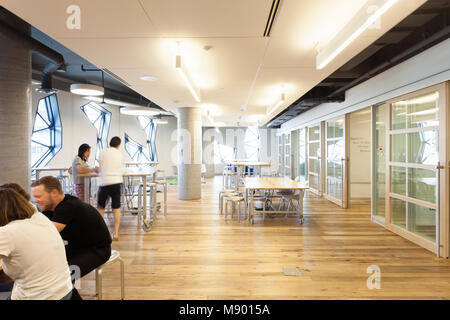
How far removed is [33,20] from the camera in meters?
2.55

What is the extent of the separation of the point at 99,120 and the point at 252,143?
8.95 metres

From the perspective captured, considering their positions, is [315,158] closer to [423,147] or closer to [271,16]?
[423,147]

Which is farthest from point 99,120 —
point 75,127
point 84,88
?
point 84,88

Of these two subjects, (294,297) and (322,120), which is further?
(322,120)

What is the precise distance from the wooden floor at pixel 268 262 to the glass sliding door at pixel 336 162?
5.17 ft

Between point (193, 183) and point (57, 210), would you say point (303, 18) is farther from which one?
point (193, 183)

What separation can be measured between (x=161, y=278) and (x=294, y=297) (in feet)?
4.78

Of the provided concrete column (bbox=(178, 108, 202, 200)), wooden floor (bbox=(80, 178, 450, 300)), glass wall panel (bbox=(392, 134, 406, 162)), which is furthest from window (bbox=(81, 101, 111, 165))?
glass wall panel (bbox=(392, 134, 406, 162))

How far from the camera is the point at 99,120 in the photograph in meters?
10.2

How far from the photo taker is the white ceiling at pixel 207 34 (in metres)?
2.34

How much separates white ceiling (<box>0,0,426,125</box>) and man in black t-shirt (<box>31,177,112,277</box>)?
165 centimetres

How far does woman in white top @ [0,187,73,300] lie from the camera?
1.37 metres

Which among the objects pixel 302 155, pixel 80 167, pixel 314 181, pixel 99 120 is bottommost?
pixel 314 181
